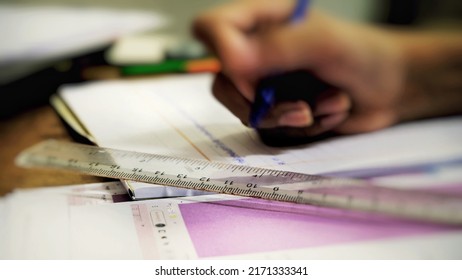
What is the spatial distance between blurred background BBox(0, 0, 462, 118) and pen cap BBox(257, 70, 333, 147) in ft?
0.82

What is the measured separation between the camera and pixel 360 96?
55cm

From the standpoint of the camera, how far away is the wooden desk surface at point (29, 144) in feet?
1.39

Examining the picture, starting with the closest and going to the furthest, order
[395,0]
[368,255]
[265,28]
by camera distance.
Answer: [368,255], [265,28], [395,0]

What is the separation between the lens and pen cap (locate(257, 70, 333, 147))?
47 cm

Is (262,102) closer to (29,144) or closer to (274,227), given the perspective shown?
(274,227)

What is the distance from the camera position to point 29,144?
1.73 feet

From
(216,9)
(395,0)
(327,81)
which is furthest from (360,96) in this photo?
(395,0)

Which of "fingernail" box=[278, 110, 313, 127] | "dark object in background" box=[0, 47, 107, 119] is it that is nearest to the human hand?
"fingernail" box=[278, 110, 313, 127]

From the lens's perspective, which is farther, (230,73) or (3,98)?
(3,98)

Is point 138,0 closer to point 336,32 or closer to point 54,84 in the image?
point 54,84

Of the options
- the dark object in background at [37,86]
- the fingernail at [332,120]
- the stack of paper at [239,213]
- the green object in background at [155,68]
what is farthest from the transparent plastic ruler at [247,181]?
the green object in background at [155,68]

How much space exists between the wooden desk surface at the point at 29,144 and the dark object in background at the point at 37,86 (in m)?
0.02

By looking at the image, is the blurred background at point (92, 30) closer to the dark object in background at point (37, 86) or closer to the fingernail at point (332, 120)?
the dark object in background at point (37, 86)
